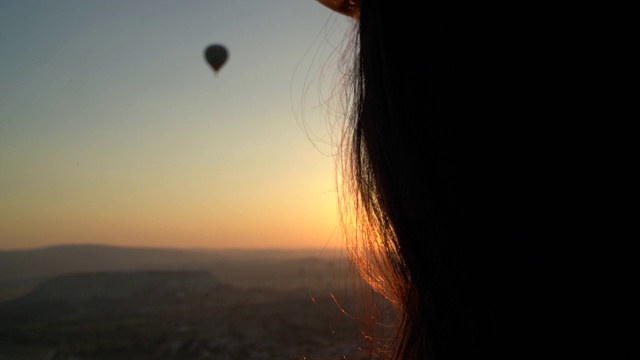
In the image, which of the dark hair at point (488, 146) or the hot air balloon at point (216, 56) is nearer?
the dark hair at point (488, 146)

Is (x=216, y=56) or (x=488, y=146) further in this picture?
(x=216, y=56)

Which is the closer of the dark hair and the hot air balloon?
the dark hair

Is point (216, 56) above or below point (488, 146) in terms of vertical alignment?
above

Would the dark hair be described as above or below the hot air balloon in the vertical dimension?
below

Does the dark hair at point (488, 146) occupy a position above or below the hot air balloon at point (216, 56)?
below
